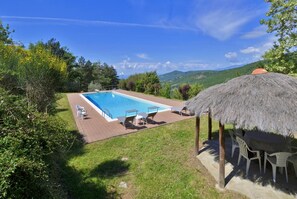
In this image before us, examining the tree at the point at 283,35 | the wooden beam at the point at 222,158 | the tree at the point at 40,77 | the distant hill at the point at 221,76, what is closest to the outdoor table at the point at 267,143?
the wooden beam at the point at 222,158

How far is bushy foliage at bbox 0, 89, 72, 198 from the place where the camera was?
8.25 feet

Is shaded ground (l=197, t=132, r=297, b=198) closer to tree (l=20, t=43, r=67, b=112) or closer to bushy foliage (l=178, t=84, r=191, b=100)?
tree (l=20, t=43, r=67, b=112)

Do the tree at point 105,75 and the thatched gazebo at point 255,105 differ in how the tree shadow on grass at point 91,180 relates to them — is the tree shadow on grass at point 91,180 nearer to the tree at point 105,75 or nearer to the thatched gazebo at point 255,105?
the thatched gazebo at point 255,105

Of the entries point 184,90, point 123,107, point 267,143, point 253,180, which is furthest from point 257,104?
point 123,107

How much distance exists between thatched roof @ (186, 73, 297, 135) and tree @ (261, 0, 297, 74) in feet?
20.1

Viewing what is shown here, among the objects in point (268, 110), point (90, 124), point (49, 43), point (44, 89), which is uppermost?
point (49, 43)

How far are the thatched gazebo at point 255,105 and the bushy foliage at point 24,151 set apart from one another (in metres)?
4.22

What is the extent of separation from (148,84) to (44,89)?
19099mm

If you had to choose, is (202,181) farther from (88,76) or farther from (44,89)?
(88,76)

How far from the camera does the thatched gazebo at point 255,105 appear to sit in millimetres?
4562

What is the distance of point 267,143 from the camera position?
583 cm

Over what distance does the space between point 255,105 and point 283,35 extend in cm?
916

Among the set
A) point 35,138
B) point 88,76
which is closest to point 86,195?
point 35,138

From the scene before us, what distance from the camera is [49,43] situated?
41469 millimetres
